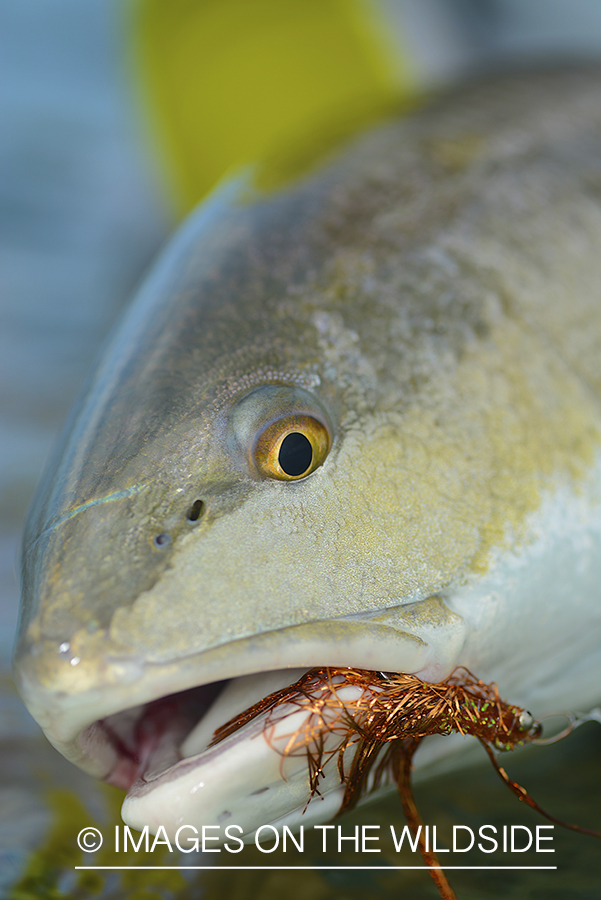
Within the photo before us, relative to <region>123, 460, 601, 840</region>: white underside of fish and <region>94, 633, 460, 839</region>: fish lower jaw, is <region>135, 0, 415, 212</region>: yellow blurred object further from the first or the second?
<region>94, 633, 460, 839</region>: fish lower jaw

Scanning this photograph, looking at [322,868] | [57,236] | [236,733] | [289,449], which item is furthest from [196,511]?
[57,236]

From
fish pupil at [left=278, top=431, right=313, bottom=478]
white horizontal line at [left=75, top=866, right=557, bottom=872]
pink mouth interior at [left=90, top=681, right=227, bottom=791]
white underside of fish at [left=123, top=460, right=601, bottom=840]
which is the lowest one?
white horizontal line at [left=75, top=866, right=557, bottom=872]

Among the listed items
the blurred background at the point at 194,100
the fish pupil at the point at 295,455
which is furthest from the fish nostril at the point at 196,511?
the blurred background at the point at 194,100

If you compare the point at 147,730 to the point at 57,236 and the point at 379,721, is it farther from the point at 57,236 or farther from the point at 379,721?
the point at 57,236

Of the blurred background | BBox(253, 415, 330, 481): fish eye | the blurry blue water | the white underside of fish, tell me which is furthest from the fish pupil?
the blurred background

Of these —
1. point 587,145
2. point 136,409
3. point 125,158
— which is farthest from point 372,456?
point 125,158

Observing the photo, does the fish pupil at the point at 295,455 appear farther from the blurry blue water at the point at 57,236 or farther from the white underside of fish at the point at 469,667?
the blurry blue water at the point at 57,236
